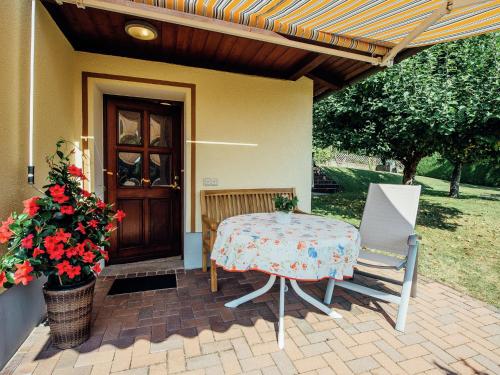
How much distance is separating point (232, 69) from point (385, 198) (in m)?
2.63

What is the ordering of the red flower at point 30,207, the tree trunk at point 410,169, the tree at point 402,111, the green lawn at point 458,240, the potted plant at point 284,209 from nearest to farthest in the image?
the red flower at point 30,207 → the potted plant at point 284,209 → the green lawn at point 458,240 → the tree at point 402,111 → the tree trunk at point 410,169

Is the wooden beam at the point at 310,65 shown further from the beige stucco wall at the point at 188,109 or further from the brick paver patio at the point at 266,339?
the brick paver patio at the point at 266,339

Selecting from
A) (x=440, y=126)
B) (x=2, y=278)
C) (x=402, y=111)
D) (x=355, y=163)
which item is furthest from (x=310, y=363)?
(x=355, y=163)

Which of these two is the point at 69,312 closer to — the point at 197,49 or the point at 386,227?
the point at 197,49

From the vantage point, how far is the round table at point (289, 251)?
1.86m

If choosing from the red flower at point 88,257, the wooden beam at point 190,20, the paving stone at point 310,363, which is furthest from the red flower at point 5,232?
the paving stone at point 310,363

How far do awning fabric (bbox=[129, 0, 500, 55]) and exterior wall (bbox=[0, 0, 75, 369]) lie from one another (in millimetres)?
950

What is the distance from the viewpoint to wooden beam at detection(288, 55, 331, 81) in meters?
3.04

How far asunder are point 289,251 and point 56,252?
156 centimetres

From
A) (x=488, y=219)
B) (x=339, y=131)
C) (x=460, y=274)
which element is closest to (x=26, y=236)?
(x=460, y=274)

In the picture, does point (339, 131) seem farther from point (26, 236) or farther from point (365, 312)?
point (26, 236)

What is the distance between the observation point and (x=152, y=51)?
10.4 feet

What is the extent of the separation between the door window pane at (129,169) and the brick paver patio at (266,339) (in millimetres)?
1482

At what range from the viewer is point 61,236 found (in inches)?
68.7
